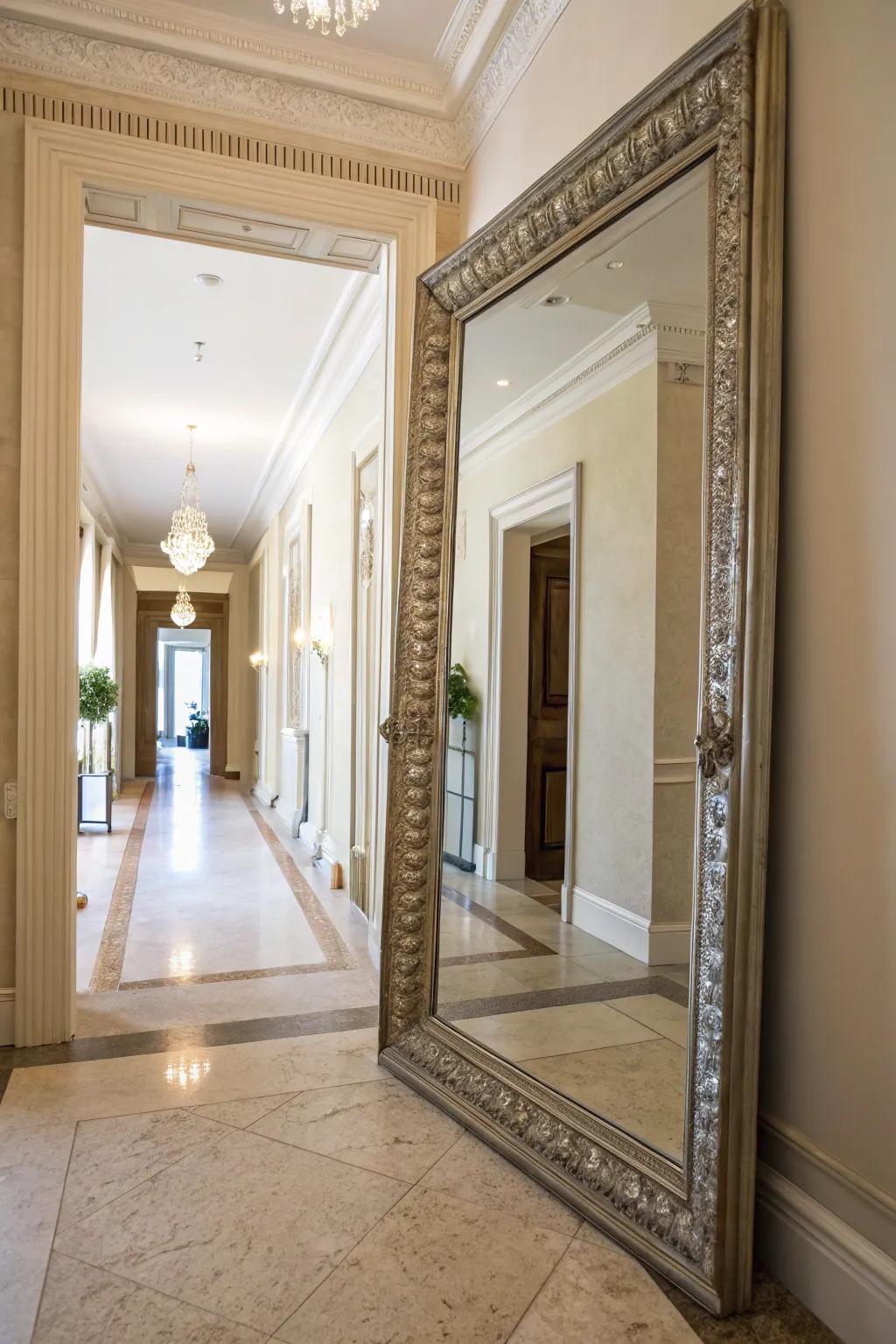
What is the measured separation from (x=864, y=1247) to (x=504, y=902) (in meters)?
1.20

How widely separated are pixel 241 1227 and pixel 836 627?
186 centimetres

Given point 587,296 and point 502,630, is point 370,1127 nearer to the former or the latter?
point 502,630

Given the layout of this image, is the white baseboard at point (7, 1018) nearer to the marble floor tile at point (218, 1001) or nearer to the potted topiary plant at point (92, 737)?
the marble floor tile at point (218, 1001)

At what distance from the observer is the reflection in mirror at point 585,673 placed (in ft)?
6.81

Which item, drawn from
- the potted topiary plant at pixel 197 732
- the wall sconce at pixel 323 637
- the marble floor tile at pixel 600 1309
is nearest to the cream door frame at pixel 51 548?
the marble floor tile at pixel 600 1309

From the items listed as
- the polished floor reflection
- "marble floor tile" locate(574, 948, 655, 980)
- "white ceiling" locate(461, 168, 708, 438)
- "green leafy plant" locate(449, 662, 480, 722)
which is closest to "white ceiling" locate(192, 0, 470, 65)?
"white ceiling" locate(461, 168, 708, 438)

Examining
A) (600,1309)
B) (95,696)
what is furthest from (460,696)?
(95,696)

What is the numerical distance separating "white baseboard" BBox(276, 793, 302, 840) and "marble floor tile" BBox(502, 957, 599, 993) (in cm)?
567

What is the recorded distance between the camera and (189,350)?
595 centimetres

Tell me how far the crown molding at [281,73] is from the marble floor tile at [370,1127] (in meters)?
3.44

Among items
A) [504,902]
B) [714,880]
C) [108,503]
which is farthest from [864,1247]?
[108,503]

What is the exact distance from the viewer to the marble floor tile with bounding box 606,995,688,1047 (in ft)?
6.61

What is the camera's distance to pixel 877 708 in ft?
5.54

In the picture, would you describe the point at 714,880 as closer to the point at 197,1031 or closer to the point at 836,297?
the point at 836,297
